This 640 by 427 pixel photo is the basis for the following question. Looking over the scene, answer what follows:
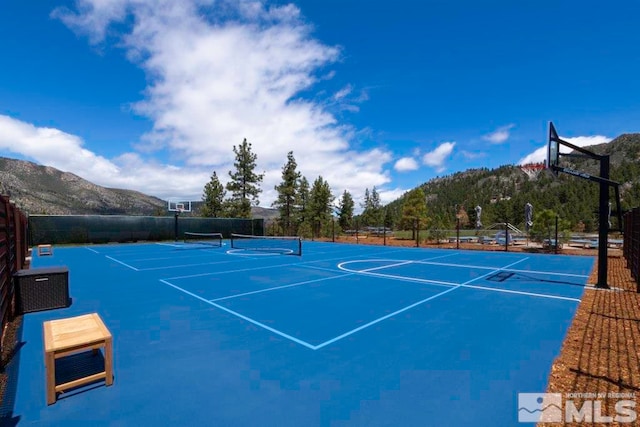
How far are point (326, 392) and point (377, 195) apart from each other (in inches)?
3547

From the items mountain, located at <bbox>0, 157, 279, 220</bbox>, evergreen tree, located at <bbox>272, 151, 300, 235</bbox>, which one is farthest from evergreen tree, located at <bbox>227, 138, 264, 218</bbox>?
mountain, located at <bbox>0, 157, 279, 220</bbox>

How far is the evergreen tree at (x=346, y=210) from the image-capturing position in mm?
65500

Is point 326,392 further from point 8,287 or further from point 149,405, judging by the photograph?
point 8,287

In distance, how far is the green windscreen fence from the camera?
78.7ft

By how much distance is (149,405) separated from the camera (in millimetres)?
3377

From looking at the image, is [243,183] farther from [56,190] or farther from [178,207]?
[56,190]

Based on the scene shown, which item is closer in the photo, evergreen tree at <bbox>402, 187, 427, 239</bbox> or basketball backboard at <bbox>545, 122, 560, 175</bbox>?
basketball backboard at <bbox>545, 122, 560, 175</bbox>

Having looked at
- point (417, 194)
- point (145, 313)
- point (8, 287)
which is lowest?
point (145, 313)

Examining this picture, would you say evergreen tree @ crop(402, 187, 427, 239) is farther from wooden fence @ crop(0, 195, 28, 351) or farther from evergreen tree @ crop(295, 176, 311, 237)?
wooden fence @ crop(0, 195, 28, 351)

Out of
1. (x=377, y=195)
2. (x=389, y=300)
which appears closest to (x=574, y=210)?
(x=377, y=195)

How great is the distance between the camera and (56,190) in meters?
150
